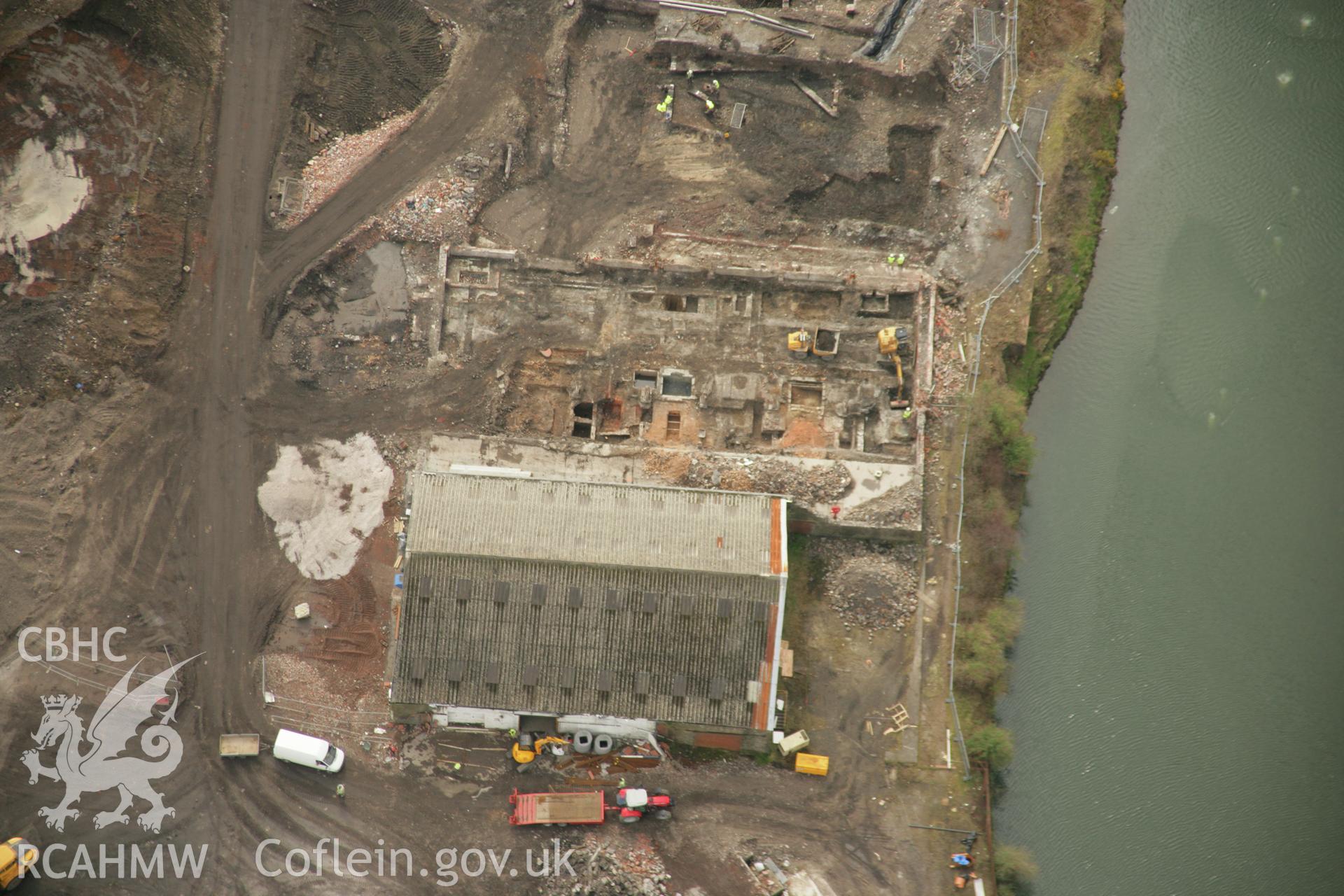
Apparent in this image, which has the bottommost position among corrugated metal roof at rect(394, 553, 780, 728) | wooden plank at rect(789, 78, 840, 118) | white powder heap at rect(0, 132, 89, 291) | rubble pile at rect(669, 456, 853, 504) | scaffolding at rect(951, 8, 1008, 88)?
corrugated metal roof at rect(394, 553, 780, 728)

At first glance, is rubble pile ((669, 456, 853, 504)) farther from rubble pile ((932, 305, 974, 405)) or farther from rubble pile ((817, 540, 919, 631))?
rubble pile ((932, 305, 974, 405))

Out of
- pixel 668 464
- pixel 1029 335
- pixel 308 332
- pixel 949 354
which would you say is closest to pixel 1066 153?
pixel 1029 335

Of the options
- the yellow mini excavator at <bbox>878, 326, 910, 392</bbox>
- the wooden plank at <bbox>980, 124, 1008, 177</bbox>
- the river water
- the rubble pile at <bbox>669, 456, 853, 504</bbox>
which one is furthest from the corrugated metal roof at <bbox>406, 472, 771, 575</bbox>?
the wooden plank at <bbox>980, 124, 1008, 177</bbox>

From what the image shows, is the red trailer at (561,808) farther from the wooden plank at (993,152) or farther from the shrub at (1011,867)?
the wooden plank at (993,152)

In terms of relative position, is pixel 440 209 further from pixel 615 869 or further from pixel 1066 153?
pixel 615 869

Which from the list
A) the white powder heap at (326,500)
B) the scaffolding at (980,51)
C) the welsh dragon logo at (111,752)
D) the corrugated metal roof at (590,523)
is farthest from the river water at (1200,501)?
the welsh dragon logo at (111,752)

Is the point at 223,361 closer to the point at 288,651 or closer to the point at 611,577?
the point at 288,651
